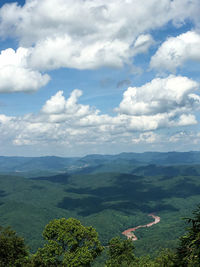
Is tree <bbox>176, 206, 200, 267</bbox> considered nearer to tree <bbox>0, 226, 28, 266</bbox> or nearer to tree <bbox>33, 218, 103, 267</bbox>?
tree <bbox>33, 218, 103, 267</bbox>

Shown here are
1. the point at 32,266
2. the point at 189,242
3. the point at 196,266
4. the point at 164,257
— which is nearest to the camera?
the point at 196,266

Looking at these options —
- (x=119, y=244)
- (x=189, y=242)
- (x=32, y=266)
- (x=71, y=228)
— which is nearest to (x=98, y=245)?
(x=71, y=228)

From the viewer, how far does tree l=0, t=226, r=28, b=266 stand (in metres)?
58.4

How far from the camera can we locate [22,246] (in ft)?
212

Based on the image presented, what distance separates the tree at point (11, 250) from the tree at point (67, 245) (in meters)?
3.48

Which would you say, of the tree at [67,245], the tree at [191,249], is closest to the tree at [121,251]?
the tree at [67,245]

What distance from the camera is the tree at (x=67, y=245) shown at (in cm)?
5956

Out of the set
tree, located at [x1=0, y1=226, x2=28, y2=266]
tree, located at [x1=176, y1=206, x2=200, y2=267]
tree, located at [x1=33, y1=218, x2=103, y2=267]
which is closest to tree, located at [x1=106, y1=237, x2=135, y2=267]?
tree, located at [x1=33, y1=218, x2=103, y2=267]

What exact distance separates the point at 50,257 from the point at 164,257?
31367mm

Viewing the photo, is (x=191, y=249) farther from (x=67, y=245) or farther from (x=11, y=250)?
(x=11, y=250)

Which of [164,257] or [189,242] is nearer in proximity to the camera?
[189,242]

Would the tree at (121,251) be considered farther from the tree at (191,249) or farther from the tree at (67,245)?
the tree at (191,249)

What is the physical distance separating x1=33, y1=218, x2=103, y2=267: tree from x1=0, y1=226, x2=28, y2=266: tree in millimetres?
3479

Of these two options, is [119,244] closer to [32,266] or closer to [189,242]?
[32,266]
